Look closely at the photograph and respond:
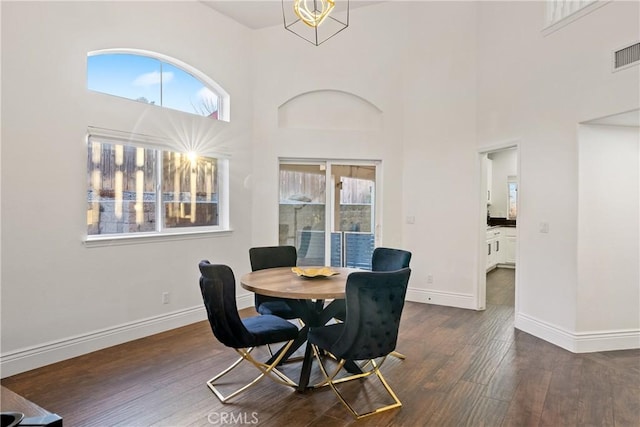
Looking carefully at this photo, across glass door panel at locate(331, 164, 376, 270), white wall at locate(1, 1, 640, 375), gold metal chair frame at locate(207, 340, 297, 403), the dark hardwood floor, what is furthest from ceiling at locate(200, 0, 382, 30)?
gold metal chair frame at locate(207, 340, 297, 403)

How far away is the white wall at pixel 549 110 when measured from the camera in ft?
11.1

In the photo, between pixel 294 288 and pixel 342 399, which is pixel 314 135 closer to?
pixel 294 288

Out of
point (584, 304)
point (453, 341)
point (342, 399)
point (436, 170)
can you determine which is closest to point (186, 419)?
point (342, 399)

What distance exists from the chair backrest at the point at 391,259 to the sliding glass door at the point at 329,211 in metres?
1.90

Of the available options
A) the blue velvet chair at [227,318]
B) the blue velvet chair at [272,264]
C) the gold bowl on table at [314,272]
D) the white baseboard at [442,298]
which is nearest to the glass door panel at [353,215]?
the white baseboard at [442,298]

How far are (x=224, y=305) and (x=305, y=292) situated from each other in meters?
0.55

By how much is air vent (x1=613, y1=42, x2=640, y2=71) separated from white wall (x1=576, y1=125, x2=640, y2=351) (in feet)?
1.98

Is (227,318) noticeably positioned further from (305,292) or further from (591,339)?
(591,339)

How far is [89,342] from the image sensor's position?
11.8 feet

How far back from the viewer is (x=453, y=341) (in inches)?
156

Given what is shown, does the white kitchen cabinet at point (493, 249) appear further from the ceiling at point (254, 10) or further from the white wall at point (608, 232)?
the ceiling at point (254, 10)

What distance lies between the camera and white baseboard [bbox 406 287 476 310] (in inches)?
207

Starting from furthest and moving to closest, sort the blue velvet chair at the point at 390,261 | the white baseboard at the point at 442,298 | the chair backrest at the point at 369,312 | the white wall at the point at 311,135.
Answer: the white baseboard at the point at 442,298
the blue velvet chair at the point at 390,261
the white wall at the point at 311,135
the chair backrest at the point at 369,312

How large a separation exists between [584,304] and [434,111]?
2.99 metres
